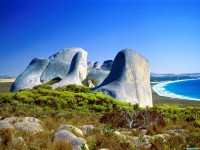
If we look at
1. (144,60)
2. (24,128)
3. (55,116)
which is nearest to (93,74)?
(144,60)

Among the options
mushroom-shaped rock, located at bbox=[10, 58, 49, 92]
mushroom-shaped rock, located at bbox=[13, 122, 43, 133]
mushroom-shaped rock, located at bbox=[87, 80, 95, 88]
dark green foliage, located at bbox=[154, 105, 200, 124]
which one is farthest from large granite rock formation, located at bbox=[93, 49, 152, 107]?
mushroom-shaped rock, located at bbox=[13, 122, 43, 133]

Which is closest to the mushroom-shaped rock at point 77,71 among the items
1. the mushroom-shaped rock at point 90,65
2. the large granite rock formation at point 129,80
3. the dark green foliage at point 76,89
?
the dark green foliage at point 76,89

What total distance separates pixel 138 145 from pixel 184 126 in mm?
6891

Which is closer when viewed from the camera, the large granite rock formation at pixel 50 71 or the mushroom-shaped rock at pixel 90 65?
the large granite rock formation at pixel 50 71

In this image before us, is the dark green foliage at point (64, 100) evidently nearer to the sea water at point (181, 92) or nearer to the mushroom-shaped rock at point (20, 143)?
the mushroom-shaped rock at point (20, 143)

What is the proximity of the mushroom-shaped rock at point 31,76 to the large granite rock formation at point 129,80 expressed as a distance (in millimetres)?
11827

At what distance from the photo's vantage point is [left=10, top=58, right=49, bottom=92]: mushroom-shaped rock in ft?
117

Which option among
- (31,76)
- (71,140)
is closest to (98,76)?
(31,76)

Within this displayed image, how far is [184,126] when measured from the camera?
16.2m

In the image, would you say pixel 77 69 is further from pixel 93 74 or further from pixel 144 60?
pixel 144 60

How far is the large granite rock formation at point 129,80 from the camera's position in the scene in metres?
26.4

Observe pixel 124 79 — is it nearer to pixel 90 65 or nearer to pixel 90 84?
pixel 90 84

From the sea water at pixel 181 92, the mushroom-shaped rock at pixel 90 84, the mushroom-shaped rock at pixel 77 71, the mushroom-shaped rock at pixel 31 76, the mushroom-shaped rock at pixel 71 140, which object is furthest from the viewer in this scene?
the sea water at pixel 181 92

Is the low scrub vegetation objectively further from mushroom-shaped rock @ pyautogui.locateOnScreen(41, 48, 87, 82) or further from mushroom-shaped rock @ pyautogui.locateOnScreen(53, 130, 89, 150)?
mushroom-shaped rock @ pyautogui.locateOnScreen(41, 48, 87, 82)
